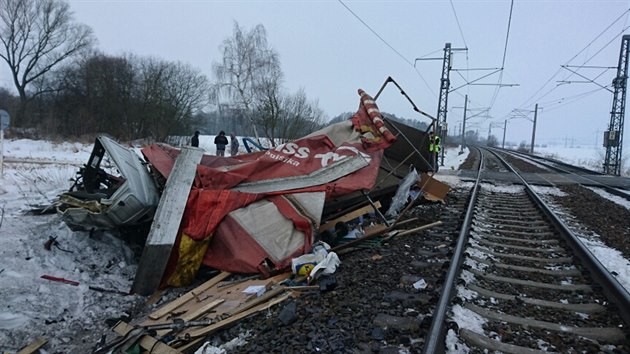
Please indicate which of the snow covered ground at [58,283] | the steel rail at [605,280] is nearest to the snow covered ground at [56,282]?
the snow covered ground at [58,283]

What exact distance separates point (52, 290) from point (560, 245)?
6842 mm

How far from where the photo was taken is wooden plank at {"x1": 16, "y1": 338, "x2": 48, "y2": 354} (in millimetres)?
4039

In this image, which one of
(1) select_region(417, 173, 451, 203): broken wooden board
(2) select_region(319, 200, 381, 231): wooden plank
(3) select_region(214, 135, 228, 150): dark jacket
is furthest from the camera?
(3) select_region(214, 135, 228, 150): dark jacket

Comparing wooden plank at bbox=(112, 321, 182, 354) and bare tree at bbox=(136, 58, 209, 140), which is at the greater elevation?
bare tree at bbox=(136, 58, 209, 140)

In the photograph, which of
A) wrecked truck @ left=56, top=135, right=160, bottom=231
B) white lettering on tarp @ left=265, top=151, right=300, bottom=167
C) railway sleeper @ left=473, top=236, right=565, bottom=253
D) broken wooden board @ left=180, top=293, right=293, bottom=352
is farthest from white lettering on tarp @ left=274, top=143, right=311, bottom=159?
broken wooden board @ left=180, top=293, right=293, bottom=352

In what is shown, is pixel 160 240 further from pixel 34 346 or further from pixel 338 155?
pixel 338 155

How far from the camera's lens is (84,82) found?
40.9m

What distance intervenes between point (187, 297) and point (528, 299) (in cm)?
366

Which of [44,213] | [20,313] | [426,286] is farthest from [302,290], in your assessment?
[44,213]

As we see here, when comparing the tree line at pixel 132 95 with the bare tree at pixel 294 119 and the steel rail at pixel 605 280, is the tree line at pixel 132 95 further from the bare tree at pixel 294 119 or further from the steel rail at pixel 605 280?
the steel rail at pixel 605 280

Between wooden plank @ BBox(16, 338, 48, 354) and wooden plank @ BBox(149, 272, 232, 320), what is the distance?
104cm

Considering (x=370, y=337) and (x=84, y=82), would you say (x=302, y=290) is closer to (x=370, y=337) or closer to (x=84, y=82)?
(x=370, y=337)

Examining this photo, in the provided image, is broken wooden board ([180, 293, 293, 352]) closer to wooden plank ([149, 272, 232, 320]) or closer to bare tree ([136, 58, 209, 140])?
wooden plank ([149, 272, 232, 320])

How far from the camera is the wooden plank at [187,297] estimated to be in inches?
178
